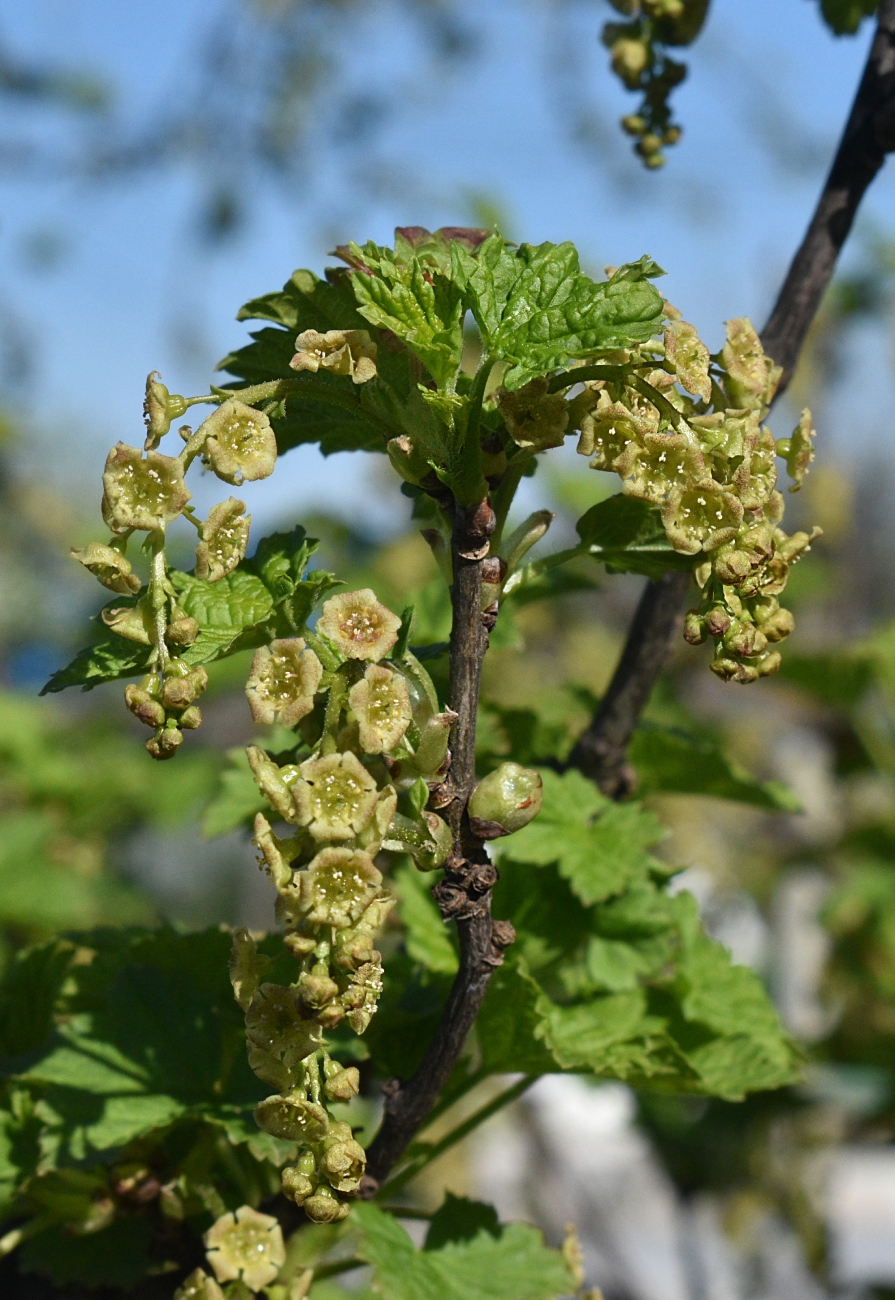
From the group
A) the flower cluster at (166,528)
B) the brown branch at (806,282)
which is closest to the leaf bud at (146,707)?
the flower cluster at (166,528)

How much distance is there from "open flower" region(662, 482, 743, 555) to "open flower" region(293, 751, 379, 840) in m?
0.24

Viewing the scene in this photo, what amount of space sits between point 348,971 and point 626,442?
0.35m

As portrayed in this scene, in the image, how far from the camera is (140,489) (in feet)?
2.31

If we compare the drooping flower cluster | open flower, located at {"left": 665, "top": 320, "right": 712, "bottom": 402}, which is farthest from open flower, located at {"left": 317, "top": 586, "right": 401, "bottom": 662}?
open flower, located at {"left": 665, "top": 320, "right": 712, "bottom": 402}

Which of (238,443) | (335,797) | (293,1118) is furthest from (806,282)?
(293,1118)

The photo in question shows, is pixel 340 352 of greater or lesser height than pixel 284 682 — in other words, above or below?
above

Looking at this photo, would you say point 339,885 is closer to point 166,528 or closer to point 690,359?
point 166,528

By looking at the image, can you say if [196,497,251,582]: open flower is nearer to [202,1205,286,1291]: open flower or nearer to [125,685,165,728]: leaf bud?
[125,685,165,728]: leaf bud

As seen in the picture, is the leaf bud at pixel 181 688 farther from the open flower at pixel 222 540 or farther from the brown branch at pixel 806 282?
the brown branch at pixel 806 282

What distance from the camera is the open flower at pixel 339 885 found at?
2.03 ft

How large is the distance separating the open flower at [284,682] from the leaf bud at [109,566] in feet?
0.30

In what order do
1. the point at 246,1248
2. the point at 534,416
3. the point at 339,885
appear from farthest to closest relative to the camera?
the point at 246,1248
the point at 534,416
the point at 339,885

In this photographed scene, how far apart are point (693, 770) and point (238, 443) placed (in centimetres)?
77

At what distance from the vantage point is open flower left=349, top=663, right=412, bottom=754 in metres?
0.65
